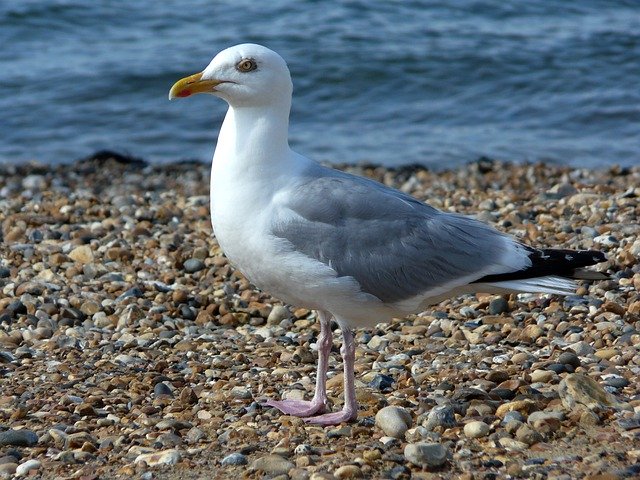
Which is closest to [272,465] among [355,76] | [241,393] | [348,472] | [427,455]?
[348,472]

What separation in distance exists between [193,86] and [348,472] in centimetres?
207

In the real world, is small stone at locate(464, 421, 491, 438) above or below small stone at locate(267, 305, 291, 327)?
above

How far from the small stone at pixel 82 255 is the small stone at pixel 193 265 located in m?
0.75

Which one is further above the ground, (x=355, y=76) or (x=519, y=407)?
(x=519, y=407)

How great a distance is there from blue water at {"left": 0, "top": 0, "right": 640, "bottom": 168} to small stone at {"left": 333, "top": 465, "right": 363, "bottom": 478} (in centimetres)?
939

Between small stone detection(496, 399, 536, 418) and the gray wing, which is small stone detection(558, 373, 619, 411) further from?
the gray wing

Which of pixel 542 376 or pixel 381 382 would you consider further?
pixel 381 382

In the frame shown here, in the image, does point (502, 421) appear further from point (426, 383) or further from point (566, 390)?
point (426, 383)

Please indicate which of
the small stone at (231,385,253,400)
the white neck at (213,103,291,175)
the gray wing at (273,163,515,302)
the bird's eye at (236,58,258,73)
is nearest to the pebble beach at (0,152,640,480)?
the small stone at (231,385,253,400)

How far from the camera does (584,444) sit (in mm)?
4473

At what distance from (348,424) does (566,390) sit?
104 centimetres

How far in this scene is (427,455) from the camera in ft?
14.3

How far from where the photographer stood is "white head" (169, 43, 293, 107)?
5117mm

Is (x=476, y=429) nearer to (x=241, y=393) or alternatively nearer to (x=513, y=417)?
(x=513, y=417)
